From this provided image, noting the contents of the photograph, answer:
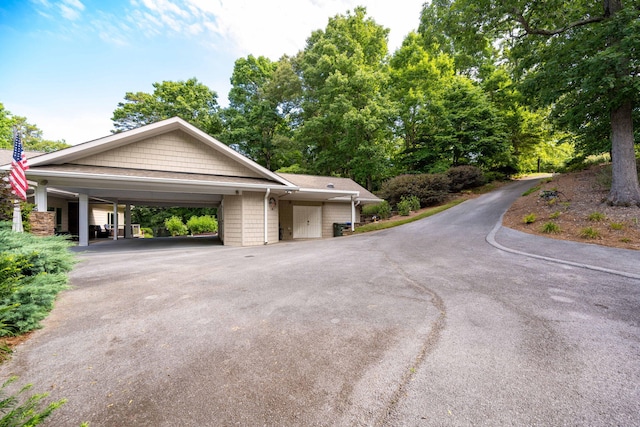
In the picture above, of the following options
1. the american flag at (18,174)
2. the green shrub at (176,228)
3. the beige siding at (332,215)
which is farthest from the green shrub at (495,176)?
the green shrub at (176,228)

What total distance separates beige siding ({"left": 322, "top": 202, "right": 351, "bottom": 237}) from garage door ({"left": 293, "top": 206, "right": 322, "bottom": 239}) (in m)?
0.34

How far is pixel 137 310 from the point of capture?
358 centimetres

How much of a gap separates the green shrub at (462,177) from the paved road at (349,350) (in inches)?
583

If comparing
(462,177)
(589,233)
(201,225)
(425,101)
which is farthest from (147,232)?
(589,233)

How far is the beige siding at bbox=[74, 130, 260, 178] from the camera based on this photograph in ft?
34.2

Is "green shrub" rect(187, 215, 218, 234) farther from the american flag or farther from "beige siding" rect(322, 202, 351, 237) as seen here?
the american flag

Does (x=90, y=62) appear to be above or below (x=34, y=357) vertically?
above

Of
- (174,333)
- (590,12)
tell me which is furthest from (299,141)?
(174,333)

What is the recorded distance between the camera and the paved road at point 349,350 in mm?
1765

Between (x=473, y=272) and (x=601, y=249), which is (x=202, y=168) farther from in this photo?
(x=601, y=249)

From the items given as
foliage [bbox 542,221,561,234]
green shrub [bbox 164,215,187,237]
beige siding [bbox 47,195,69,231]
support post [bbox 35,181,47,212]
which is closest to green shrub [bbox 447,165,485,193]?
foliage [bbox 542,221,561,234]

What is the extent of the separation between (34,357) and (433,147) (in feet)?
82.0

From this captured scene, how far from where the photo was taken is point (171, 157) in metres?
11.1

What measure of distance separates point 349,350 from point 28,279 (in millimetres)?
3843
